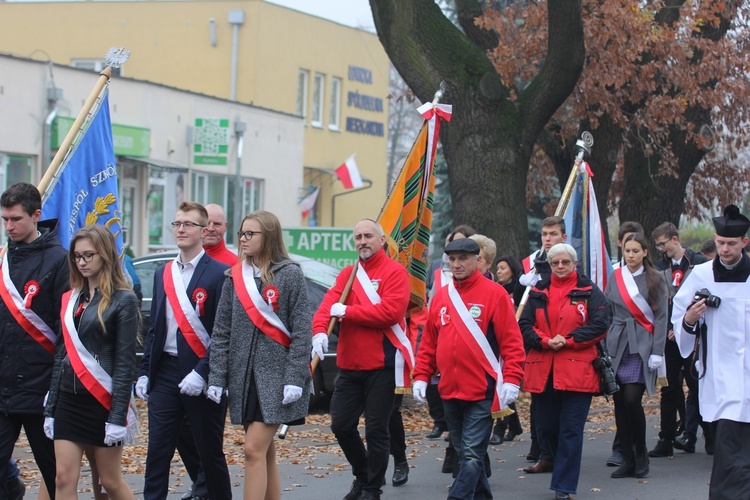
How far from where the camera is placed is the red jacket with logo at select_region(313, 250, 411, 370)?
323 inches

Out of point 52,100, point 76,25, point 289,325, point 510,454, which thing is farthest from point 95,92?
point 76,25

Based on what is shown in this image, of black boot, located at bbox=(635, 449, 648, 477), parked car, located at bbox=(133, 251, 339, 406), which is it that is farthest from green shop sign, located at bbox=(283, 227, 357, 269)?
black boot, located at bbox=(635, 449, 648, 477)

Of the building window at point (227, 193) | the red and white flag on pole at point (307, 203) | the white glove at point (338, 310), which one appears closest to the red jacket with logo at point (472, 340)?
the white glove at point (338, 310)

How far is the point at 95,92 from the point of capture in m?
8.81

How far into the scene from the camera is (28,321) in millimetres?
6848

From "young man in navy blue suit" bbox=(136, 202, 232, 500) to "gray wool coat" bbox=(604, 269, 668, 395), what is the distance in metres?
3.76

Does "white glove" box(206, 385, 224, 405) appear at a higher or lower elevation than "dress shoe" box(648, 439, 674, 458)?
higher

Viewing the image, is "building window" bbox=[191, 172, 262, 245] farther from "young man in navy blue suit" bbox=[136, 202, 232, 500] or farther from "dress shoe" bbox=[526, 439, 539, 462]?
"young man in navy blue suit" bbox=[136, 202, 232, 500]

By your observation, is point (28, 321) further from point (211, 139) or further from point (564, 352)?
point (211, 139)

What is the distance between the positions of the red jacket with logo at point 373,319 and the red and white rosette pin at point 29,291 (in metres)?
2.11

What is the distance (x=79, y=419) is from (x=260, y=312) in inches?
47.3

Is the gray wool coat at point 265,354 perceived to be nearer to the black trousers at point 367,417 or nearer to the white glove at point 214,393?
the white glove at point 214,393

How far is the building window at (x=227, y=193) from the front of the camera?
32500mm

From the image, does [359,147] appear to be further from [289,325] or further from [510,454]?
[289,325]
